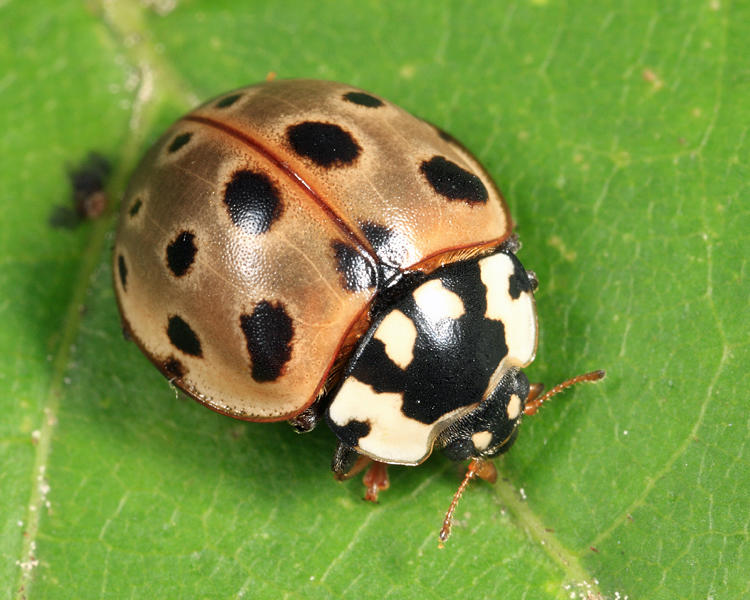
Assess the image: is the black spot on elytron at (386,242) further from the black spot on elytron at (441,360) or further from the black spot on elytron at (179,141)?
the black spot on elytron at (179,141)

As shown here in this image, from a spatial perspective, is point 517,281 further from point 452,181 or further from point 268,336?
point 268,336

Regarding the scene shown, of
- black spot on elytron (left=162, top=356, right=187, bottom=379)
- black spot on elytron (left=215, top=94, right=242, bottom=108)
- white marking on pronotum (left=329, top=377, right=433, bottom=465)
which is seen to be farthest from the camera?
black spot on elytron (left=215, top=94, right=242, bottom=108)

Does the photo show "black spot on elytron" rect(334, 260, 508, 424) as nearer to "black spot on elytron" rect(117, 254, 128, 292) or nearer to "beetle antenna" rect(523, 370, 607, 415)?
"beetle antenna" rect(523, 370, 607, 415)

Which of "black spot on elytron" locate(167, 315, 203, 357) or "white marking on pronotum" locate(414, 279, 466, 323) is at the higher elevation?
"white marking on pronotum" locate(414, 279, 466, 323)

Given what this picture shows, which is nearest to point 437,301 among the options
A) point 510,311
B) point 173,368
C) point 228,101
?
point 510,311

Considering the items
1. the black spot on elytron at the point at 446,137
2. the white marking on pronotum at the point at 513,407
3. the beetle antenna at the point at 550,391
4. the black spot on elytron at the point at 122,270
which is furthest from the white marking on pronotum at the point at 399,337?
the black spot on elytron at the point at 122,270

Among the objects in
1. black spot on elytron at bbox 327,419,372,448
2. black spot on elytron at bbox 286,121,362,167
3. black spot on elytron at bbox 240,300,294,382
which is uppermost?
black spot on elytron at bbox 286,121,362,167

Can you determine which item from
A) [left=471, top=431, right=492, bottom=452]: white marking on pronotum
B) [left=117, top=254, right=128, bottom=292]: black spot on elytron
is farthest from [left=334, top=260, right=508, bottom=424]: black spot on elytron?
[left=117, top=254, right=128, bottom=292]: black spot on elytron
